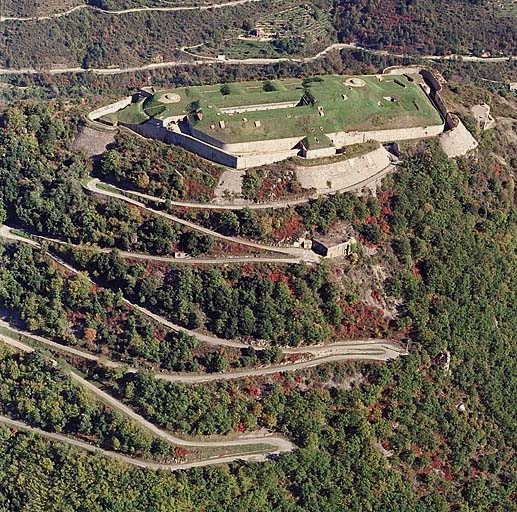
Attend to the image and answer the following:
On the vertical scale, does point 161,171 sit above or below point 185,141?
below

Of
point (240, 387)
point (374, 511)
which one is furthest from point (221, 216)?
point (374, 511)

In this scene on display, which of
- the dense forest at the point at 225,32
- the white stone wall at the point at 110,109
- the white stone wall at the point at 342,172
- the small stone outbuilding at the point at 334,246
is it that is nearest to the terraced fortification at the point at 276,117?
the white stone wall at the point at 110,109

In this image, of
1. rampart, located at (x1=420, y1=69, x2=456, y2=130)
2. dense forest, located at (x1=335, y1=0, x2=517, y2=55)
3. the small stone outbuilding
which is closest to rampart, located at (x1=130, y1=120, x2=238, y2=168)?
the small stone outbuilding

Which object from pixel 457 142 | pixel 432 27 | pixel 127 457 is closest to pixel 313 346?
pixel 127 457

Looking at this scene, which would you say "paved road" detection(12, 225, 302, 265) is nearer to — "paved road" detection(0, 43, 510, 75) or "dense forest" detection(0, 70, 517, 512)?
"dense forest" detection(0, 70, 517, 512)

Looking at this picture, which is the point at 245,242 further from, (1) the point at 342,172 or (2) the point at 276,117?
(2) the point at 276,117

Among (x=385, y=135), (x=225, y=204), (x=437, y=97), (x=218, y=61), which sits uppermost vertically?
(x=437, y=97)

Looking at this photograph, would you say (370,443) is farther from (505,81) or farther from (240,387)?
(505,81)
